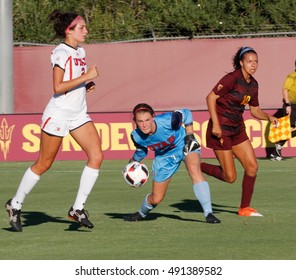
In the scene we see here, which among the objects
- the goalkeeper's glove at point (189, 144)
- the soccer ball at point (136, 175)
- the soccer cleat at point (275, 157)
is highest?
the goalkeeper's glove at point (189, 144)

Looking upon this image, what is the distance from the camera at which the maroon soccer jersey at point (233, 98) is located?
12.8 metres

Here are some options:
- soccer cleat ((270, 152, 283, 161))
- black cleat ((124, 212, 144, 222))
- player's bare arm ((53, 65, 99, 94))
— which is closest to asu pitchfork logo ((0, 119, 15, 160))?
soccer cleat ((270, 152, 283, 161))

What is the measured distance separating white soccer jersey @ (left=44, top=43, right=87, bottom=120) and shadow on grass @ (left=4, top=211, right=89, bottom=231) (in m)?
1.25

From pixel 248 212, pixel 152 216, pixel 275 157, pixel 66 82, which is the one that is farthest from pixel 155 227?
pixel 275 157

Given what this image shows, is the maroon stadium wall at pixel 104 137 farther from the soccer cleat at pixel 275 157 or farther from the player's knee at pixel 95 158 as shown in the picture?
the player's knee at pixel 95 158

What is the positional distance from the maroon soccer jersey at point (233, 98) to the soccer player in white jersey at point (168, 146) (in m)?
0.77

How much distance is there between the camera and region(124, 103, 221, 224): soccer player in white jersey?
Answer: 38.9 feet

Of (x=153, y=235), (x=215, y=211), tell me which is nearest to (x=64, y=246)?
(x=153, y=235)

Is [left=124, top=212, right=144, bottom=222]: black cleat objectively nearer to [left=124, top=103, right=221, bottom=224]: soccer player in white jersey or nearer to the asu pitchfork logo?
[left=124, top=103, right=221, bottom=224]: soccer player in white jersey

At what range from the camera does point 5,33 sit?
2489 cm

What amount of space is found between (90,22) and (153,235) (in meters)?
21.7

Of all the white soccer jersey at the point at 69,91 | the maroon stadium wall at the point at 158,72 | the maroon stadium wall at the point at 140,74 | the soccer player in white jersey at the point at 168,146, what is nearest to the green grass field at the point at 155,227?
the soccer player in white jersey at the point at 168,146

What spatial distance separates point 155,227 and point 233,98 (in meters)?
1.87

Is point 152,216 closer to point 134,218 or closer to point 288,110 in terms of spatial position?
point 134,218
